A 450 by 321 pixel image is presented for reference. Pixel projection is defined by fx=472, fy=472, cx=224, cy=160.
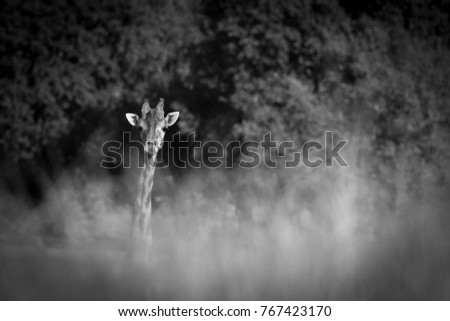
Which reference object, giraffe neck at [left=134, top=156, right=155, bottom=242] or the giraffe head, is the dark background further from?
the giraffe head

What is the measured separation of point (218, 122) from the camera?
7977 millimetres

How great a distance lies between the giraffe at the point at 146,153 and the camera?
20.0 feet

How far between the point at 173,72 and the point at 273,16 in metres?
1.96

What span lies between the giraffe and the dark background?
743 mm

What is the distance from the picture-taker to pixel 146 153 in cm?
618

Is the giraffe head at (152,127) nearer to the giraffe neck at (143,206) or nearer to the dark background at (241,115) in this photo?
the giraffe neck at (143,206)

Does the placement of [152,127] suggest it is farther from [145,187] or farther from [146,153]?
[145,187]

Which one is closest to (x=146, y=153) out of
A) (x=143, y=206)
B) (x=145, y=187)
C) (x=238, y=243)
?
(x=145, y=187)

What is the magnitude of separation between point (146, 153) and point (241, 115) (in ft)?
6.97

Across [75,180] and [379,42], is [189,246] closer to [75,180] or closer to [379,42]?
[75,180]

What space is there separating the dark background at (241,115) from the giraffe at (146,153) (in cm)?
74

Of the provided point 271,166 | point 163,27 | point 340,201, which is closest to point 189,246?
point 271,166

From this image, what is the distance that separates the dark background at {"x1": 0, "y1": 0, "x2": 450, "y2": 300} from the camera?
7.56 meters

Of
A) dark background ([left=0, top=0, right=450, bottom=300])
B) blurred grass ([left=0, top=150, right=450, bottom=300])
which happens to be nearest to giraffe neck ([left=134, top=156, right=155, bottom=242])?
blurred grass ([left=0, top=150, right=450, bottom=300])
